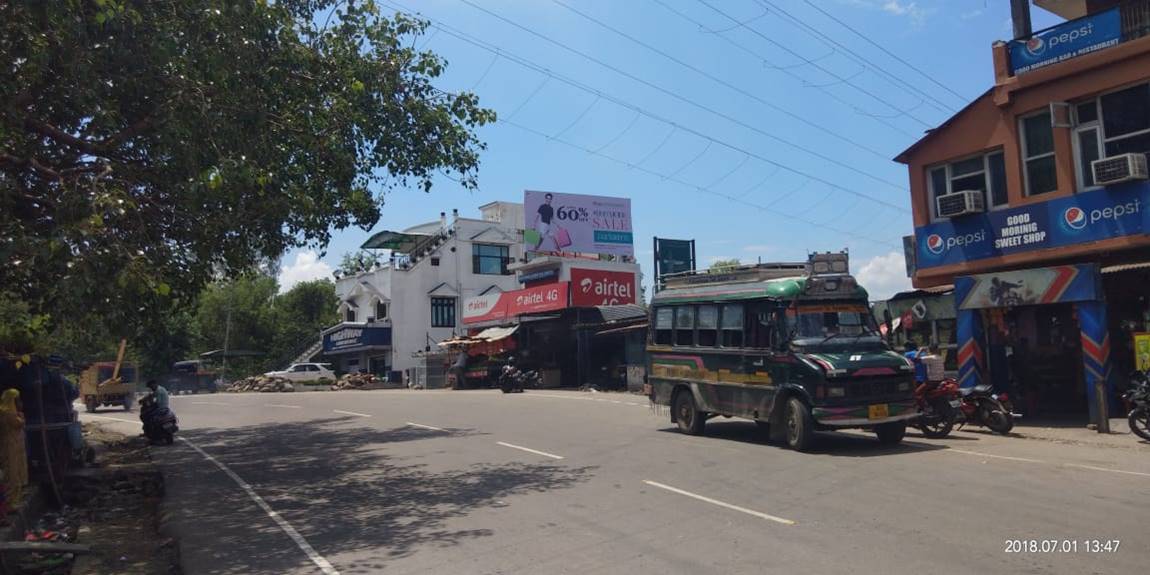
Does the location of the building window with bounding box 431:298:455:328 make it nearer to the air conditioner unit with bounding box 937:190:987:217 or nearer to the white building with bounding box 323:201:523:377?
the white building with bounding box 323:201:523:377

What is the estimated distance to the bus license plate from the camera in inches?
488

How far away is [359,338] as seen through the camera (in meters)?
54.6

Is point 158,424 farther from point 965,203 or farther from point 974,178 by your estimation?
point 974,178

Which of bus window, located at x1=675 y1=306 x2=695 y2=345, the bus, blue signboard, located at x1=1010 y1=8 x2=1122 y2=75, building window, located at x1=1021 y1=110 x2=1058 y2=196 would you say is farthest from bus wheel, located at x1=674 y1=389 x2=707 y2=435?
→ blue signboard, located at x1=1010 y1=8 x2=1122 y2=75

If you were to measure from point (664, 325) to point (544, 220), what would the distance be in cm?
3262

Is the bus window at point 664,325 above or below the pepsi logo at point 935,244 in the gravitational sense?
below

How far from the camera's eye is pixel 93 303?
7.72 meters

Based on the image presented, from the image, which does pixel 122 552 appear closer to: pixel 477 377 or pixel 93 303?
pixel 93 303

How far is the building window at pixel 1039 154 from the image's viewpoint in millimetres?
16859

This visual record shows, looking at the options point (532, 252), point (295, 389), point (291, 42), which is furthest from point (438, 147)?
point (295, 389)

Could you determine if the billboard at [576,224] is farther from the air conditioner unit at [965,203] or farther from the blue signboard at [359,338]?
the air conditioner unit at [965,203]

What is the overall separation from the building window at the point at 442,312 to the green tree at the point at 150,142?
43.2 metres

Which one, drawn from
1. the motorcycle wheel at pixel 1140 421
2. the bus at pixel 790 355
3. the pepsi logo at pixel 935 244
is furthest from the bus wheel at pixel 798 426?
the pepsi logo at pixel 935 244
